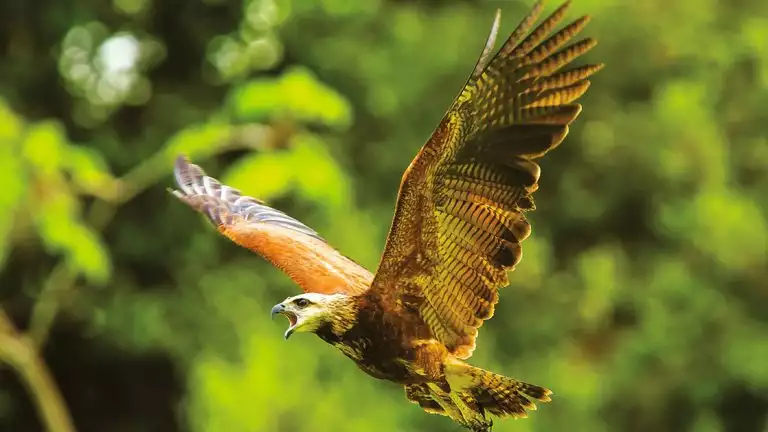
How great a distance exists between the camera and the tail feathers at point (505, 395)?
2150 mm

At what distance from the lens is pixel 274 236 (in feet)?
8.84

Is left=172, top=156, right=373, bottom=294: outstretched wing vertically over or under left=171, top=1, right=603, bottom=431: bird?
under

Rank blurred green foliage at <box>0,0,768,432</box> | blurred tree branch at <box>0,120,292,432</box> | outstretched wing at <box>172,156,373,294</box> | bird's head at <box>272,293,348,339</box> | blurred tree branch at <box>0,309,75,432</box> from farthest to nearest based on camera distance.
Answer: blurred green foliage at <box>0,0,768,432</box> < blurred tree branch at <box>0,309,75,432</box> < blurred tree branch at <box>0,120,292,432</box> < outstretched wing at <box>172,156,373,294</box> < bird's head at <box>272,293,348,339</box>

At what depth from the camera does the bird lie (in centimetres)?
203

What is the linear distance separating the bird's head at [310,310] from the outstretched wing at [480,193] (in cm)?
9

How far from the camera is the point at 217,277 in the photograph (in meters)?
9.85

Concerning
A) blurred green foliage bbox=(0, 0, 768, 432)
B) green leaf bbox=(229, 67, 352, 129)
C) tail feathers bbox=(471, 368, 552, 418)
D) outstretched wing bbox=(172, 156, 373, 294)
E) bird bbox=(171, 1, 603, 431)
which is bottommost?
blurred green foliage bbox=(0, 0, 768, 432)

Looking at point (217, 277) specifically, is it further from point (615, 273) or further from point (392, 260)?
point (392, 260)

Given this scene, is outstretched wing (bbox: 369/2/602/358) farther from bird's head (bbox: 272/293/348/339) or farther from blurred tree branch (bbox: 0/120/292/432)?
blurred tree branch (bbox: 0/120/292/432)

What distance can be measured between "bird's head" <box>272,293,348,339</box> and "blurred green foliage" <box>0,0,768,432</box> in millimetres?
6755

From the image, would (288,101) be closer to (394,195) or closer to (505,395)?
(394,195)

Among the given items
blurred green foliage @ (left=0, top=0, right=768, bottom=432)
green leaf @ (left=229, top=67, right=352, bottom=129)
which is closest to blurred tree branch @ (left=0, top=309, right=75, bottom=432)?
blurred green foliage @ (left=0, top=0, right=768, bottom=432)

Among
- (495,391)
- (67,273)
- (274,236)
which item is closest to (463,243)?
(495,391)

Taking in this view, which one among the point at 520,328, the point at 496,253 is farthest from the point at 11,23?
the point at 496,253
